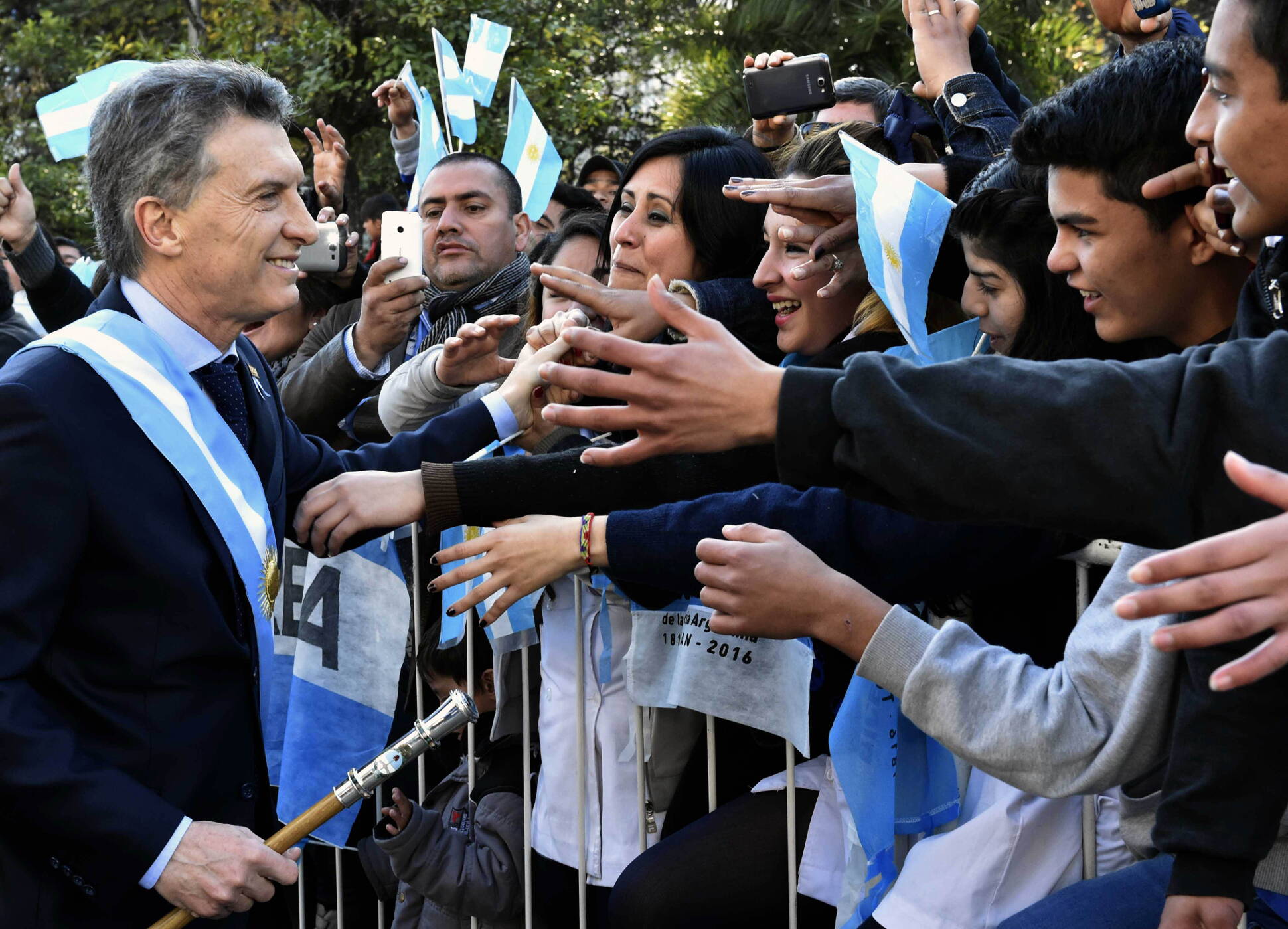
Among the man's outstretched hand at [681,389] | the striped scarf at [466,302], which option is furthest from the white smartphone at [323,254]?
the man's outstretched hand at [681,389]

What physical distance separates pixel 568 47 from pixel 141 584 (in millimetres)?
10724

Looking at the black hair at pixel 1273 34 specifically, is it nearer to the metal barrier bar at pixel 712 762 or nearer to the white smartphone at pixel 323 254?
the metal barrier bar at pixel 712 762

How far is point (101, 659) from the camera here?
226 cm

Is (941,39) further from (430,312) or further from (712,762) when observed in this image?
(430,312)

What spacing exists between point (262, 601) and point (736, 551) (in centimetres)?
88

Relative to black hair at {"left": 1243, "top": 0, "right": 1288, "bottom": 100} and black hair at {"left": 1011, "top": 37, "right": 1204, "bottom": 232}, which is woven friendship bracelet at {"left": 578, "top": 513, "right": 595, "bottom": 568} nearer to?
black hair at {"left": 1011, "top": 37, "right": 1204, "bottom": 232}

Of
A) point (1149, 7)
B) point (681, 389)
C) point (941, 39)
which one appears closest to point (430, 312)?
point (941, 39)

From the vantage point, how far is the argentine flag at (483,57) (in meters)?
5.50

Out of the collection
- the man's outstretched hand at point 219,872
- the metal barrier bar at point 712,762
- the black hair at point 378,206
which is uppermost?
the black hair at point 378,206

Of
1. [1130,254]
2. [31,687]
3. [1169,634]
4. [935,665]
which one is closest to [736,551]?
[935,665]

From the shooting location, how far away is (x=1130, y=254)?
2.31m

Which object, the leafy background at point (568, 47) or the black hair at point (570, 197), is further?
the leafy background at point (568, 47)

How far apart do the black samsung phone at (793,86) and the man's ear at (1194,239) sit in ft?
5.43

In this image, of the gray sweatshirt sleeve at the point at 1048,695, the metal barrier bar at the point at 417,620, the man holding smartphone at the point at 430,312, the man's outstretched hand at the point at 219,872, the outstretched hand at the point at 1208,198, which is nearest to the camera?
the gray sweatshirt sleeve at the point at 1048,695
